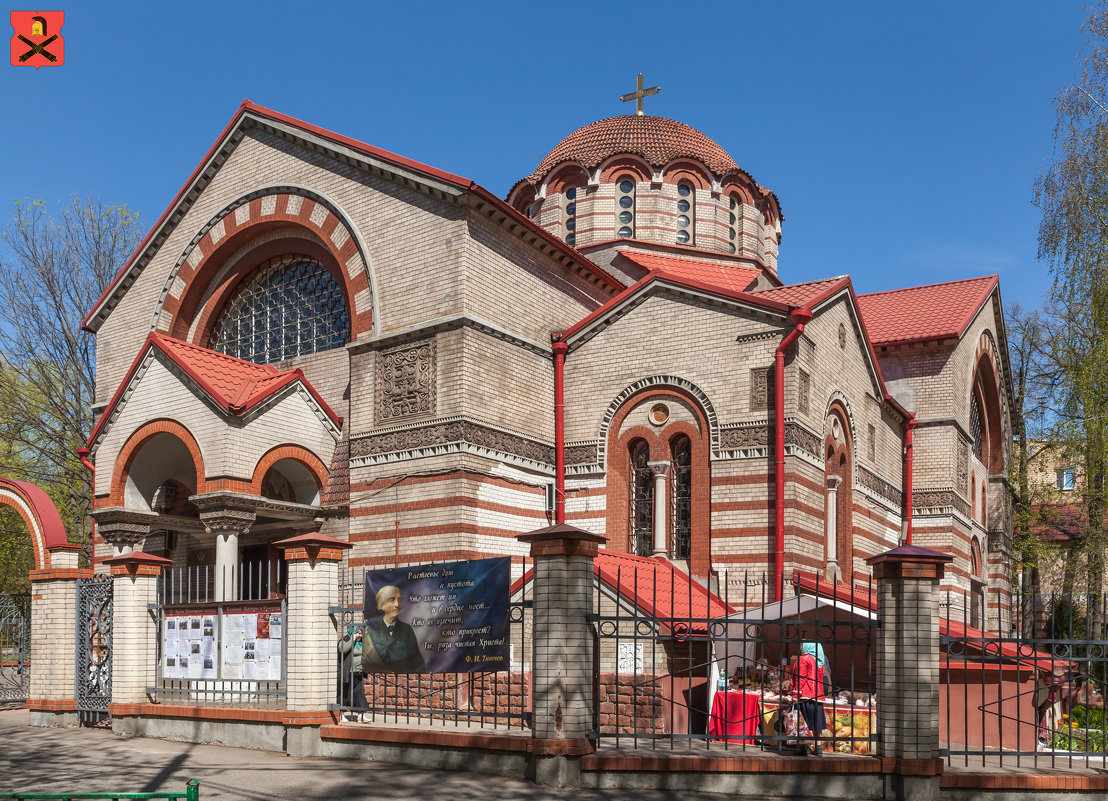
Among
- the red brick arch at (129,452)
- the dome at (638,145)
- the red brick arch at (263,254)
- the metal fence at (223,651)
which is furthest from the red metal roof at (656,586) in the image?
the dome at (638,145)

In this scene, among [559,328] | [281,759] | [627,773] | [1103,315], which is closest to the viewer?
[627,773]

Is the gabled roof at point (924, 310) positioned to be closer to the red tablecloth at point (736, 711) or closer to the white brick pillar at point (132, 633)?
the red tablecloth at point (736, 711)

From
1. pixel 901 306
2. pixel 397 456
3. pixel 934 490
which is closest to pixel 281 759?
pixel 397 456

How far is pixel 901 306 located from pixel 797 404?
10.1 m

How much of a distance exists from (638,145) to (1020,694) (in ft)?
59.6

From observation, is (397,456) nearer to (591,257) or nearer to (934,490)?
(591,257)

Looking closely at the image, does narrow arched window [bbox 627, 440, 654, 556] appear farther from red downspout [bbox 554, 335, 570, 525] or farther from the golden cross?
the golden cross

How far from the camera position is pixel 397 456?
16.8 metres

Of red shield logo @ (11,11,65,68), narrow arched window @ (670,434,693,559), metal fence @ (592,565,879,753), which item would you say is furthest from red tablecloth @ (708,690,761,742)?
red shield logo @ (11,11,65,68)

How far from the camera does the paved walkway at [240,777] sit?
366 inches

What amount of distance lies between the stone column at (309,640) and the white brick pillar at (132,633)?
2.89m

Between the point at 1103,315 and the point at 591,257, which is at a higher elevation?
the point at 591,257

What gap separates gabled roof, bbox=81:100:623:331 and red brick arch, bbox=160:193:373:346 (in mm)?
999

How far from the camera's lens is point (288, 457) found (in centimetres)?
1705
